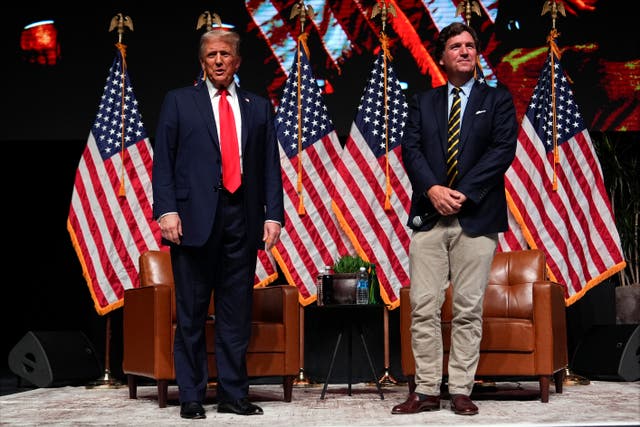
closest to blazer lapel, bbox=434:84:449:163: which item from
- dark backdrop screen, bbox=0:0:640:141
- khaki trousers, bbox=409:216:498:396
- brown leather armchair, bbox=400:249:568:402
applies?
khaki trousers, bbox=409:216:498:396

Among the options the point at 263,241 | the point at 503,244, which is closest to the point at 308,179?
the point at 503,244

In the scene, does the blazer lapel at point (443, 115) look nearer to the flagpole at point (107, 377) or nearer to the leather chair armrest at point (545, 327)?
the leather chair armrest at point (545, 327)

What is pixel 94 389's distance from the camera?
512 cm

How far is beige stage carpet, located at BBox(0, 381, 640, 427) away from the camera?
10.7 feet

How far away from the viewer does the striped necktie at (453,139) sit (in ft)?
11.9

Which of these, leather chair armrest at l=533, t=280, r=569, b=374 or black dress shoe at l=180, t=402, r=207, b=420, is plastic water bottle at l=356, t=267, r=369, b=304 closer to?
leather chair armrest at l=533, t=280, r=569, b=374

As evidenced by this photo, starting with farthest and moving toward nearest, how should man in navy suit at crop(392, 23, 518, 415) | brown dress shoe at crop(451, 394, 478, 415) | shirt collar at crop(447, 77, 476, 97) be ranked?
shirt collar at crop(447, 77, 476, 97)
man in navy suit at crop(392, 23, 518, 415)
brown dress shoe at crop(451, 394, 478, 415)

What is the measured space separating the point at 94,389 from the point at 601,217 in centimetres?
326

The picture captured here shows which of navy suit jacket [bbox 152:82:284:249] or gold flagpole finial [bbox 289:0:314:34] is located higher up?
gold flagpole finial [bbox 289:0:314:34]

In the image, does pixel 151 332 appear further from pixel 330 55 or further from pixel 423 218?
pixel 330 55

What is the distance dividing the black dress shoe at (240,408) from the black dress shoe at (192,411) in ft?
0.47

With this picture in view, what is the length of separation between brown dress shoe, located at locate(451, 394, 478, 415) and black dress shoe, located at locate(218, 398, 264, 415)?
804mm

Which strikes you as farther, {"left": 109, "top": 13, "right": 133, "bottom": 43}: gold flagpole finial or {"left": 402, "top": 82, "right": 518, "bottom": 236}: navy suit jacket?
{"left": 109, "top": 13, "right": 133, "bottom": 43}: gold flagpole finial

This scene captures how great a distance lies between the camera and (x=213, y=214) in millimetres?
3541
